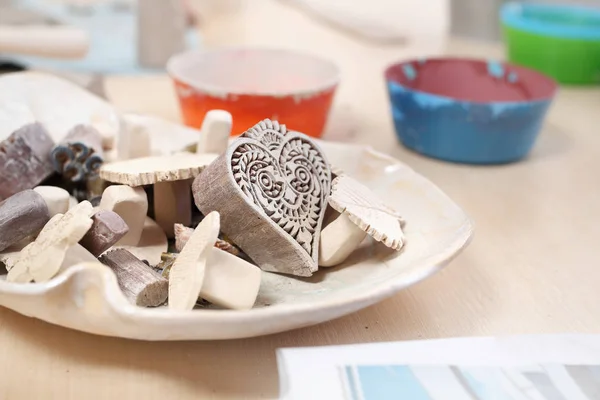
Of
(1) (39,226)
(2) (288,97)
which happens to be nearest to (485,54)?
(2) (288,97)

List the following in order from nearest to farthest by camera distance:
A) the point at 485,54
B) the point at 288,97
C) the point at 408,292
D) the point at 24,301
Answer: the point at 24,301, the point at 408,292, the point at 288,97, the point at 485,54

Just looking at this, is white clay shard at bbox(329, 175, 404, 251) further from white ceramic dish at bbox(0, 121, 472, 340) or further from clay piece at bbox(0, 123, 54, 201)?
clay piece at bbox(0, 123, 54, 201)

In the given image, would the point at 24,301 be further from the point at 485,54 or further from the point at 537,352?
the point at 485,54

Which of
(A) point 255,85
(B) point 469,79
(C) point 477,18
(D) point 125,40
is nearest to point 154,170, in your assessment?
(A) point 255,85

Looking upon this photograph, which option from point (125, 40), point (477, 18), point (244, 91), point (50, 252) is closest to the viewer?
point (50, 252)

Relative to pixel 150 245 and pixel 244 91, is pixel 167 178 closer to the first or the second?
pixel 150 245

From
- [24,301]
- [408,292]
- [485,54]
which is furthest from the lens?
[485,54]

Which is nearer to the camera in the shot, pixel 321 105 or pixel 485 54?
pixel 321 105

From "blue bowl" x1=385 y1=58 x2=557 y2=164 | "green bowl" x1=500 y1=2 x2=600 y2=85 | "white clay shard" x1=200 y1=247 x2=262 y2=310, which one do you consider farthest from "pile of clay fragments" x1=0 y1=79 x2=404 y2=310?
"green bowl" x1=500 y1=2 x2=600 y2=85
